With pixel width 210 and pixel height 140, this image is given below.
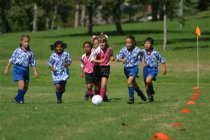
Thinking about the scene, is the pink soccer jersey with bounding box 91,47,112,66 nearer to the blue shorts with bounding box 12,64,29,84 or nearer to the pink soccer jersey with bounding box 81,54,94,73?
the pink soccer jersey with bounding box 81,54,94,73

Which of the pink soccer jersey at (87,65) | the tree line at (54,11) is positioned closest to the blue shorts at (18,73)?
the pink soccer jersey at (87,65)

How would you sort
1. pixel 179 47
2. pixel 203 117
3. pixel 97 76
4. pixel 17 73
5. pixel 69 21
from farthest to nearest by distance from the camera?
pixel 69 21, pixel 179 47, pixel 97 76, pixel 17 73, pixel 203 117

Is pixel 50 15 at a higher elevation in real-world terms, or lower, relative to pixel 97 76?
higher

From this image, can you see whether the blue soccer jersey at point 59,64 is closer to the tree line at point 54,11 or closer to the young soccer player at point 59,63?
the young soccer player at point 59,63

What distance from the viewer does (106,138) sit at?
33.8 feet

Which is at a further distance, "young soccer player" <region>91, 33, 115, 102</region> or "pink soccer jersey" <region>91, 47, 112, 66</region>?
"pink soccer jersey" <region>91, 47, 112, 66</region>

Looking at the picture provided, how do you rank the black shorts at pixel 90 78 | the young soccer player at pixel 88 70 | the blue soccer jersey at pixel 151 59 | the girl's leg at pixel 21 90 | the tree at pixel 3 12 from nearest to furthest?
the girl's leg at pixel 21 90 → the blue soccer jersey at pixel 151 59 → the black shorts at pixel 90 78 → the young soccer player at pixel 88 70 → the tree at pixel 3 12

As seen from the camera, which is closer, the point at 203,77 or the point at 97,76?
the point at 97,76

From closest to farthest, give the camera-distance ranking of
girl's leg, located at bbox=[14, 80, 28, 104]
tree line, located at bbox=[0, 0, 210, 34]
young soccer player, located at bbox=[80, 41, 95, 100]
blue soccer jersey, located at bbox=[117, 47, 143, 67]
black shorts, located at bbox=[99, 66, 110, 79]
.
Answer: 1. girl's leg, located at bbox=[14, 80, 28, 104]
2. blue soccer jersey, located at bbox=[117, 47, 143, 67]
3. black shorts, located at bbox=[99, 66, 110, 79]
4. young soccer player, located at bbox=[80, 41, 95, 100]
5. tree line, located at bbox=[0, 0, 210, 34]

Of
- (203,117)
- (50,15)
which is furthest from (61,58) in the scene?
(50,15)

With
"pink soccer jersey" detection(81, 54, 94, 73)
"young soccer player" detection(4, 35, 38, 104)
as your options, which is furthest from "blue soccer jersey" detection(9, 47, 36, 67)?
"pink soccer jersey" detection(81, 54, 94, 73)

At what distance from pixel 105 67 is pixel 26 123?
5767 millimetres

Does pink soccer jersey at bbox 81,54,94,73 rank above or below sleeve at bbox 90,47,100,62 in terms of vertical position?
below

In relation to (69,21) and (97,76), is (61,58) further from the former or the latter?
(69,21)
